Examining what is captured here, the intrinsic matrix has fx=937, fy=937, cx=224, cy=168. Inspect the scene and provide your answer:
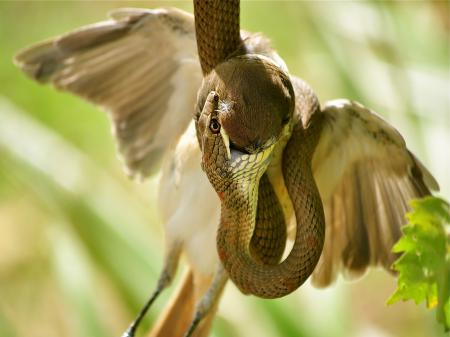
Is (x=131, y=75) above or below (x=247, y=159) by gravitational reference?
below

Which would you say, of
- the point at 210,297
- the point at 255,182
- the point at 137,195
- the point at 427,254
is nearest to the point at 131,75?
the point at 210,297

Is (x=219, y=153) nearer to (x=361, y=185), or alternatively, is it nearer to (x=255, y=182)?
(x=255, y=182)

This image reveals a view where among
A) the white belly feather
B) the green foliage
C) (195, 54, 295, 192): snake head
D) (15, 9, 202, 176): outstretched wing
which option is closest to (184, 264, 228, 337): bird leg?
the white belly feather

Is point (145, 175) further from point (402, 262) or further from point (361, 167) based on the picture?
point (402, 262)

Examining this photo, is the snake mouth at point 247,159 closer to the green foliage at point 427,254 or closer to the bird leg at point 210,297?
the green foliage at point 427,254

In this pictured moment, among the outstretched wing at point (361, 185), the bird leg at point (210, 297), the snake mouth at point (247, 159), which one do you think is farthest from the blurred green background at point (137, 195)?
the snake mouth at point (247, 159)

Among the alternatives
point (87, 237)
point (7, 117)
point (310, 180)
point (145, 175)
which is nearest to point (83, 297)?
point (87, 237)
